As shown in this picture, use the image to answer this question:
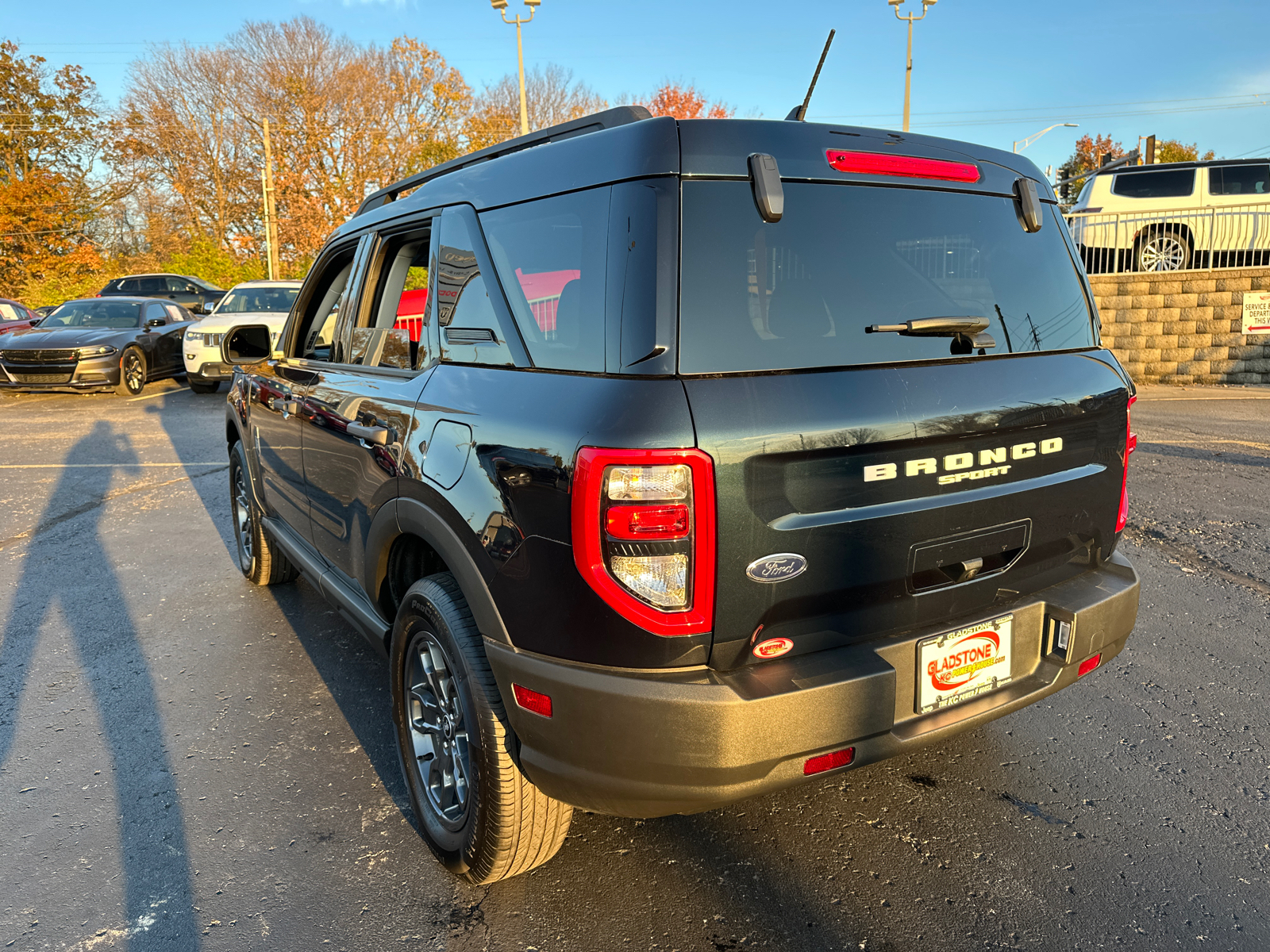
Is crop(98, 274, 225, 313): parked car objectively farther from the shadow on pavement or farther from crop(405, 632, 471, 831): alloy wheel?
crop(405, 632, 471, 831): alloy wheel

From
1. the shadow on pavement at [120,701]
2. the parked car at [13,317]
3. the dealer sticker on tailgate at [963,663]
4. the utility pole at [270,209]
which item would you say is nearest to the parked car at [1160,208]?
the dealer sticker on tailgate at [963,663]

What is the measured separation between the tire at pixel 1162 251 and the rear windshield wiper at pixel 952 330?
14.4m

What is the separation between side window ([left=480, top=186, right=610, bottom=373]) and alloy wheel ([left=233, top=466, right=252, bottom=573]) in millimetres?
3237

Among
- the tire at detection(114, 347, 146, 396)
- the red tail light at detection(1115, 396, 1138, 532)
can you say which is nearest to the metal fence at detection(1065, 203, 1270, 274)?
the red tail light at detection(1115, 396, 1138, 532)

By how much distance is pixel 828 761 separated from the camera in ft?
6.72

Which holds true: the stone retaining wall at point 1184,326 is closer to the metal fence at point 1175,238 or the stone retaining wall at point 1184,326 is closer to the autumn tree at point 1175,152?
the metal fence at point 1175,238

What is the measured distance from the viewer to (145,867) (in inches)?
101

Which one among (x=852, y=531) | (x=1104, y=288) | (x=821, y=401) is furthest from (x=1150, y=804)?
(x=1104, y=288)

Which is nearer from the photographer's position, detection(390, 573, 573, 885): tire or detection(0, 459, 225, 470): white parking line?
detection(390, 573, 573, 885): tire

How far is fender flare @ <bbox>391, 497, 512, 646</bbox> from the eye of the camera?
84.5 inches

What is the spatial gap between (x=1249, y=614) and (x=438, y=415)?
417 cm

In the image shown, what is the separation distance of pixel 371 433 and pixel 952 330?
5.88 feet

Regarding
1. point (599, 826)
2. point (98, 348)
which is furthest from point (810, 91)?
point (98, 348)

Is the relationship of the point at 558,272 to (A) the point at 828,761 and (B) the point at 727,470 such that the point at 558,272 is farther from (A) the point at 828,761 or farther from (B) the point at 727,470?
(A) the point at 828,761
